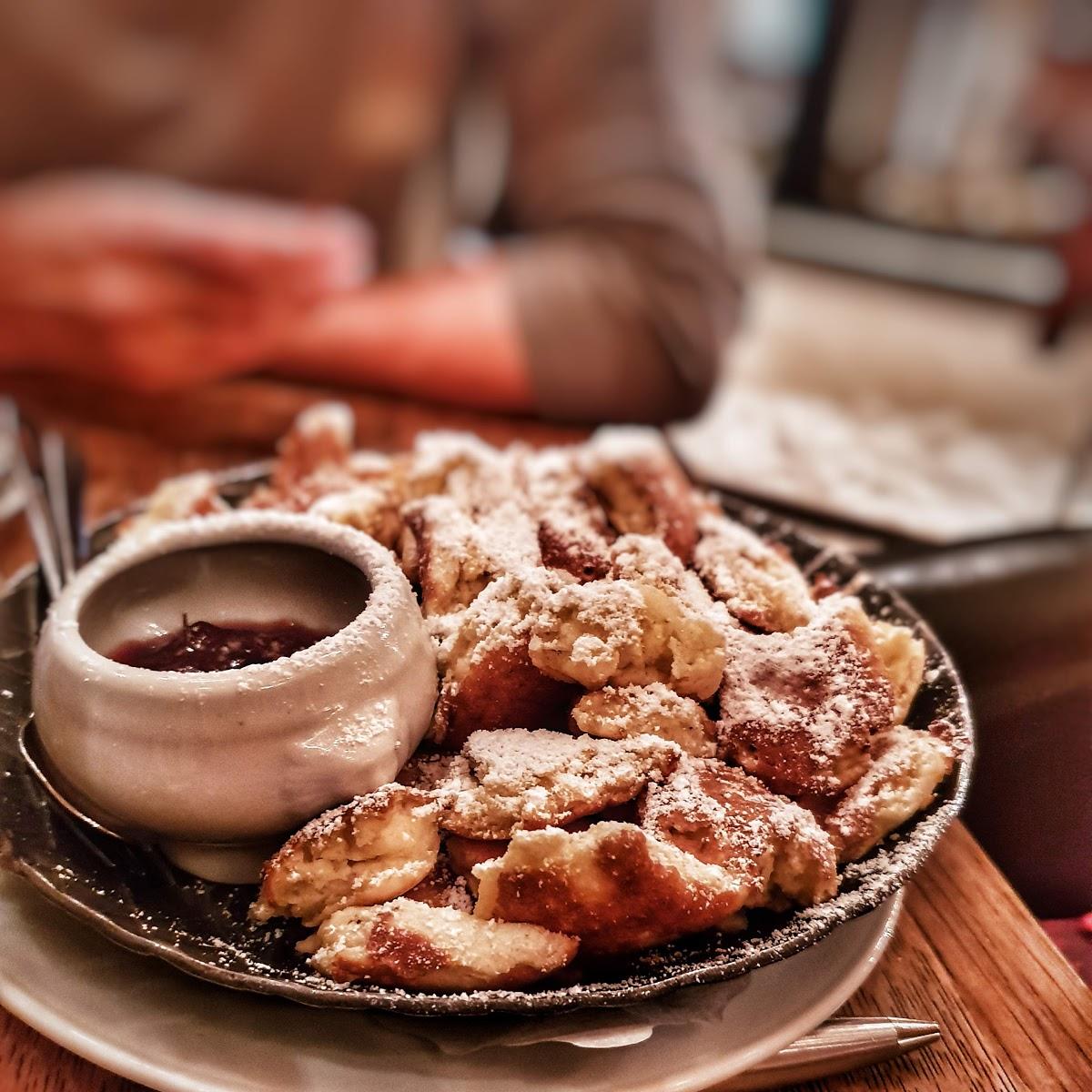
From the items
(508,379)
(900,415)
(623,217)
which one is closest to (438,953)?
(508,379)

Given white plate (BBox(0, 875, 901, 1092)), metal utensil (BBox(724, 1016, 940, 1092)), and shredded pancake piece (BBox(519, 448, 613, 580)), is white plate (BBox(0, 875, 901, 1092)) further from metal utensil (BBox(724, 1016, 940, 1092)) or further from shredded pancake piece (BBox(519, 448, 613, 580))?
shredded pancake piece (BBox(519, 448, 613, 580))

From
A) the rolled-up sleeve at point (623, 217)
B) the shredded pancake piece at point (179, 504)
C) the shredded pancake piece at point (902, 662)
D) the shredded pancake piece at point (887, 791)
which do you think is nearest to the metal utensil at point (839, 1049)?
the shredded pancake piece at point (887, 791)

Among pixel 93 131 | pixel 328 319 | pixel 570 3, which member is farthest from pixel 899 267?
pixel 93 131

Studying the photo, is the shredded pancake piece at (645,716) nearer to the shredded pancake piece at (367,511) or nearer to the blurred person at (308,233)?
the shredded pancake piece at (367,511)

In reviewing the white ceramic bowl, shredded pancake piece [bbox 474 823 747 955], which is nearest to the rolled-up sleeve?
the white ceramic bowl

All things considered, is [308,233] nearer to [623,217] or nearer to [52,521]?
[623,217]

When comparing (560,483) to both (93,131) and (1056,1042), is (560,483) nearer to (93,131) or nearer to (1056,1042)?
(1056,1042)
